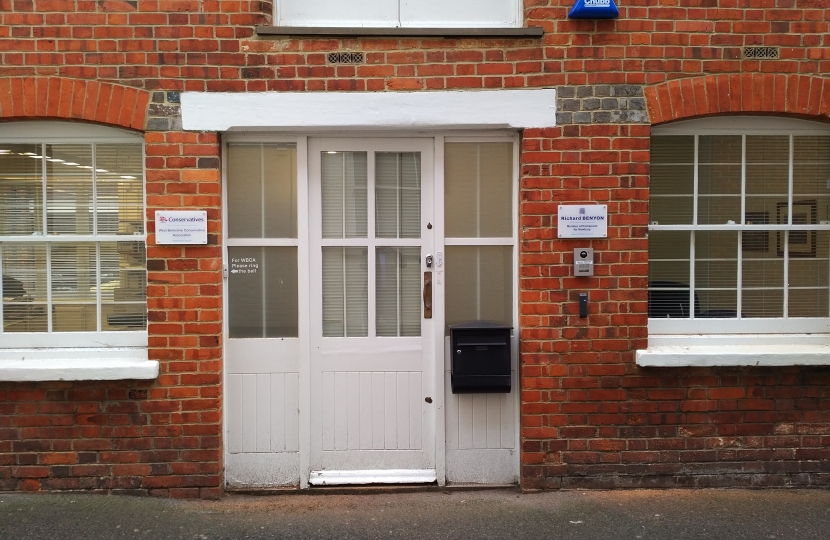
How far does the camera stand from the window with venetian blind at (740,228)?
4.84 metres

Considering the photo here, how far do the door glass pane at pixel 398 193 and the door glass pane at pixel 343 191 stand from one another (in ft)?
0.36

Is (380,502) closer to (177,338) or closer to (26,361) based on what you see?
(177,338)

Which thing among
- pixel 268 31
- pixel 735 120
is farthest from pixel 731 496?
pixel 268 31

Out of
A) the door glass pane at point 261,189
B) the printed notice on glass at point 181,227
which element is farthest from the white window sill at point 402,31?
the printed notice on glass at point 181,227

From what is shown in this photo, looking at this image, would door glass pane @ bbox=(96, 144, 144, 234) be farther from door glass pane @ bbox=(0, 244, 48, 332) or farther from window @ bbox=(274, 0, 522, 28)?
window @ bbox=(274, 0, 522, 28)

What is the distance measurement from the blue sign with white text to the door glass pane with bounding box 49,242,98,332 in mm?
3735

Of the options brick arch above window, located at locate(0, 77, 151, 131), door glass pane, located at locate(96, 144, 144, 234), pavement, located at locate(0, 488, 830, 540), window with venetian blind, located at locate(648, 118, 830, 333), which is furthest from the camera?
window with venetian blind, located at locate(648, 118, 830, 333)

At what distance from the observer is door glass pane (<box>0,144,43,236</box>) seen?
474 centimetres

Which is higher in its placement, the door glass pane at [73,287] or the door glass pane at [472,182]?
the door glass pane at [472,182]

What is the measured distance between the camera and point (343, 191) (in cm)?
486

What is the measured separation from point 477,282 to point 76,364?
2.83 m

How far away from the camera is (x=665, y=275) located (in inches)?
192

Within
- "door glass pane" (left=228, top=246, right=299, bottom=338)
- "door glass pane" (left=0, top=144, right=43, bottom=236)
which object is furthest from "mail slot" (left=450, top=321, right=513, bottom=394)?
"door glass pane" (left=0, top=144, right=43, bottom=236)

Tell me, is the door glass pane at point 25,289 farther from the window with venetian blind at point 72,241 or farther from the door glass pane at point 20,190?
the door glass pane at point 20,190
